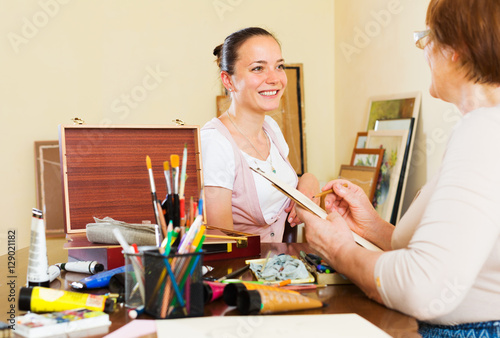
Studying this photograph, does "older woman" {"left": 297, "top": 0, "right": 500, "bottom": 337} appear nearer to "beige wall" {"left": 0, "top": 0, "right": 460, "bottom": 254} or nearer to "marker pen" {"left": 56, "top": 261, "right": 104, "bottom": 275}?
"marker pen" {"left": 56, "top": 261, "right": 104, "bottom": 275}

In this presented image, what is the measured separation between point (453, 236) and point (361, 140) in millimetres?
2780

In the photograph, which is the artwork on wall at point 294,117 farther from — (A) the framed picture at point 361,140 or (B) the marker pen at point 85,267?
(B) the marker pen at point 85,267

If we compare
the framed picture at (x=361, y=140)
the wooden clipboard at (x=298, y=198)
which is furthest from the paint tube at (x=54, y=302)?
the framed picture at (x=361, y=140)

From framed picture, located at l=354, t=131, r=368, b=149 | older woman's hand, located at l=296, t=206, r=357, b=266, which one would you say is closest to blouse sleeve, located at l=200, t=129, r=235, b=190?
older woman's hand, located at l=296, t=206, r=357, b=266

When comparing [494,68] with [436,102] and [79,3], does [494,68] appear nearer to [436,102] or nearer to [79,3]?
[436,102]

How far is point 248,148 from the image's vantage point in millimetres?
2279

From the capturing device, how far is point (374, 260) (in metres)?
0.99

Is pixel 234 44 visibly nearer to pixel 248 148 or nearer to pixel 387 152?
pixel 248 148

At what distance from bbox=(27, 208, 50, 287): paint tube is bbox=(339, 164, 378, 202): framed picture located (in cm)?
238

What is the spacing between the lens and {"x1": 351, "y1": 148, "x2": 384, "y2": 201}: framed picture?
319cm

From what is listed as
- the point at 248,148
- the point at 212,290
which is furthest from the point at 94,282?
the point at 248,148

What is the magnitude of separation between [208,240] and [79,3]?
3.05 m

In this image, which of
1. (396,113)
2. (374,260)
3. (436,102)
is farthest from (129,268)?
(396,113)

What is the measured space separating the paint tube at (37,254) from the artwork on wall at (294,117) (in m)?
3.09
